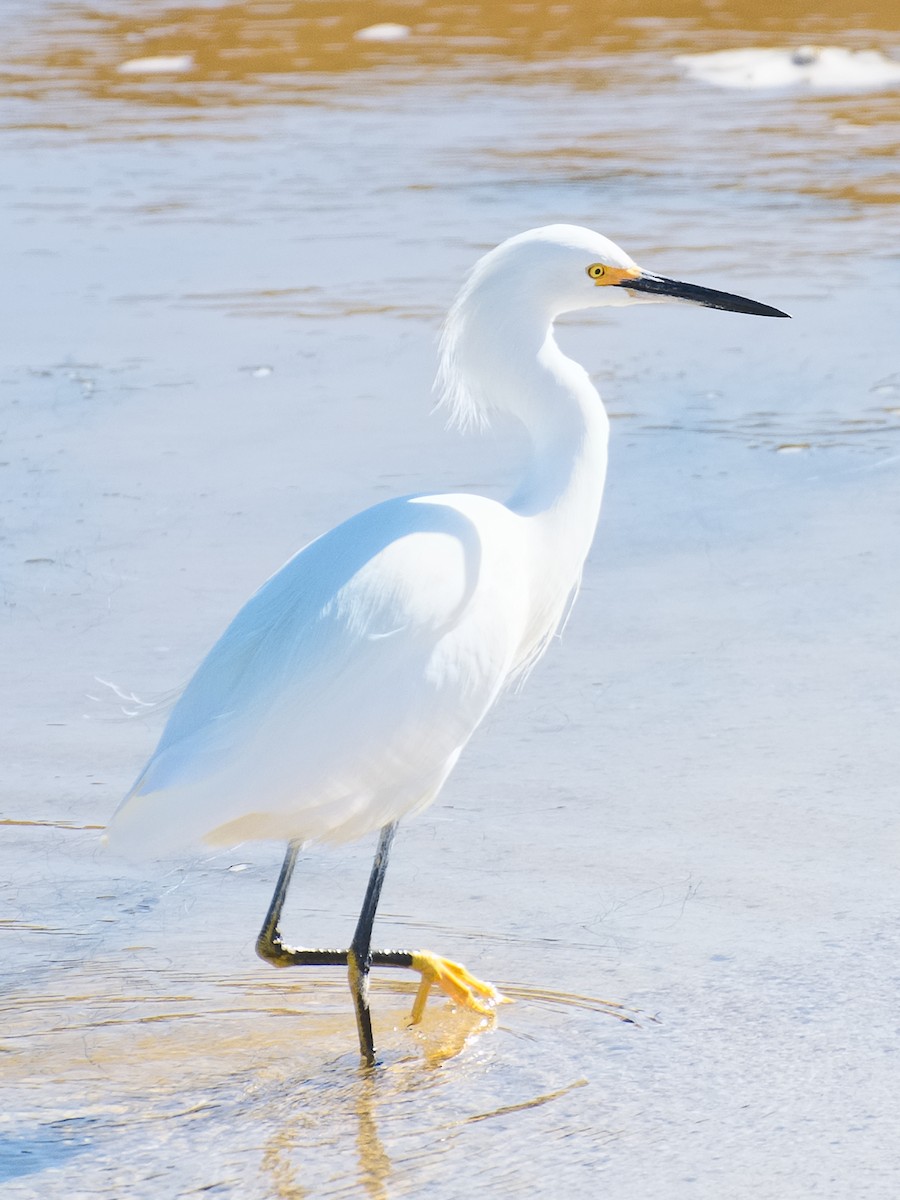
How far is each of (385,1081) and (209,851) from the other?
85 centimetres

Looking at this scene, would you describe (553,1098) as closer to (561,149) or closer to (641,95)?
(561,149)

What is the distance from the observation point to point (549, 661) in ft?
14.5

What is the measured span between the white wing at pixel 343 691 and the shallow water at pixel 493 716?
39 cm

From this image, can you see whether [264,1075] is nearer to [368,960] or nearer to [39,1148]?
[368,960]

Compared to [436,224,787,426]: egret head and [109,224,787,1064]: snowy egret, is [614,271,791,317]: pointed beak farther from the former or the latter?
[109,224,787,1064]: snowy egret

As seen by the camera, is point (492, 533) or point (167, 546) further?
point (167, 546)

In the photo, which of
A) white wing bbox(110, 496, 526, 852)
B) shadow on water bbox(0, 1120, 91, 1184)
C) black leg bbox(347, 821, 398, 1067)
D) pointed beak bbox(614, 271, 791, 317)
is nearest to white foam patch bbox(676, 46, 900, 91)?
pointed beak bbox(614, 271, 791, 317)

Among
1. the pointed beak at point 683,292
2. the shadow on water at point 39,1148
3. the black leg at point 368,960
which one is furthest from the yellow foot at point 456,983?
the pointed beak at point 683,292

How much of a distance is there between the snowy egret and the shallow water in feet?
0.90

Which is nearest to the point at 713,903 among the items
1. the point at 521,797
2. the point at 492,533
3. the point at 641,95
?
the point at 521,797

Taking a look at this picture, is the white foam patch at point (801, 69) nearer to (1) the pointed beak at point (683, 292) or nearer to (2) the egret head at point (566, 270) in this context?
(1) the pointed beak at point (683, 292)

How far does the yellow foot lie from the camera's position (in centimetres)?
306

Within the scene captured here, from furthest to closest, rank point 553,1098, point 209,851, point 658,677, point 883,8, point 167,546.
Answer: point 883,8
point 167,546
point 658,677
point 209,851
point 553,1098

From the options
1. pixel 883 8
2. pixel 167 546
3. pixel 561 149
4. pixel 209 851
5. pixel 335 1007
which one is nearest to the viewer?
pixel 335 1007
